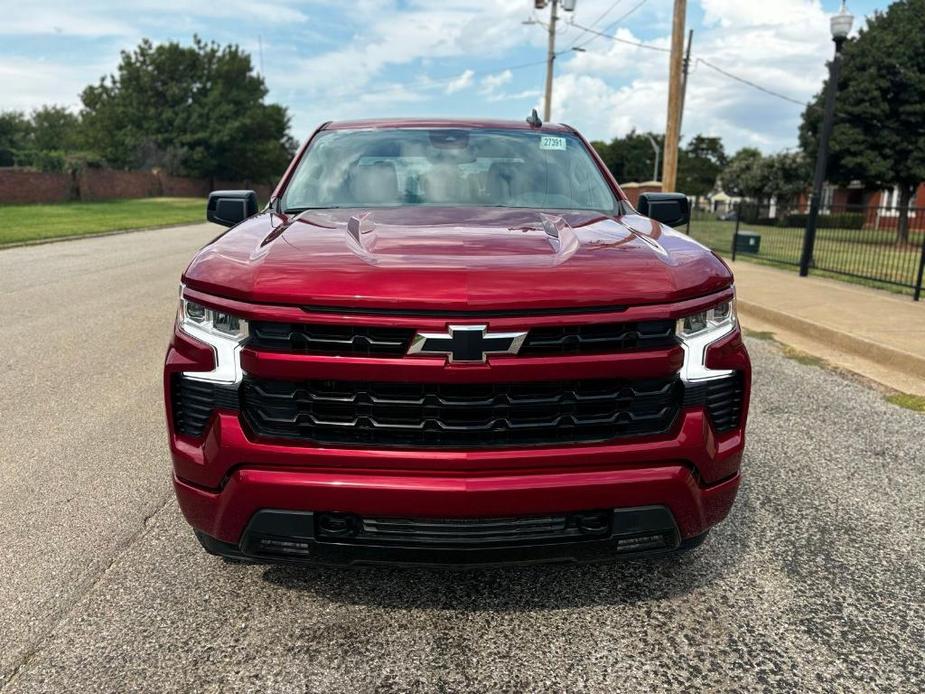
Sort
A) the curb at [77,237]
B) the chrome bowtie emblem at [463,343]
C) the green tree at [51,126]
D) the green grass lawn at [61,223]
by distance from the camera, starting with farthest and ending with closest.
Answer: the green tree at [51,126]
the green grass lawn at [61,223]
the curb at [77,237]
the chrome bowtie emblem at [463,343]

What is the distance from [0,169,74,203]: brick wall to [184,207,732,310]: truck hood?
130 feet

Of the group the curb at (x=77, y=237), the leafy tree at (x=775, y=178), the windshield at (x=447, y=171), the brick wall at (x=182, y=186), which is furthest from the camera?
the brick wall at (x=182, y=186)

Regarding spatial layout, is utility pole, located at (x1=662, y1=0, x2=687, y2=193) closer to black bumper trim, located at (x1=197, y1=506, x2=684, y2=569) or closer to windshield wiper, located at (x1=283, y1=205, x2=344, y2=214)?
windshield wiper, located at (x1=283, y1=205, x2=344, y2=214)

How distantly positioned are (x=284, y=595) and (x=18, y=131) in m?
93.5

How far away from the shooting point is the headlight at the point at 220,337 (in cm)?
230

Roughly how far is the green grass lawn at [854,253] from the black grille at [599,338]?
9.35 metres

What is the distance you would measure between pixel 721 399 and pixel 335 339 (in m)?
1.27

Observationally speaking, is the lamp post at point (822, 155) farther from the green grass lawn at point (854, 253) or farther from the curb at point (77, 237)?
the curb at point (77, 237)

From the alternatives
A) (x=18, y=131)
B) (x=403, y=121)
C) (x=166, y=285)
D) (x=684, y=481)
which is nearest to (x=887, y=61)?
(x=166, y=285)

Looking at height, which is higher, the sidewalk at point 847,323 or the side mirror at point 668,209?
the side mirror at point 668,209

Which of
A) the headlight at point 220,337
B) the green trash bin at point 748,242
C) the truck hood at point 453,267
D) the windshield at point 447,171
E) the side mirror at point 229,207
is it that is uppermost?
the windshield at point 447,171

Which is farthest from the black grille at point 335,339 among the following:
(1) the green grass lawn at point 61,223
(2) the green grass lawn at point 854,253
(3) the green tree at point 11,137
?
(3) the green tree at point 11,137

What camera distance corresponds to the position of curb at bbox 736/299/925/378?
6617 mm

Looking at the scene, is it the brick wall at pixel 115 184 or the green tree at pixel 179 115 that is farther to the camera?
the green tree at pixel 179 115
